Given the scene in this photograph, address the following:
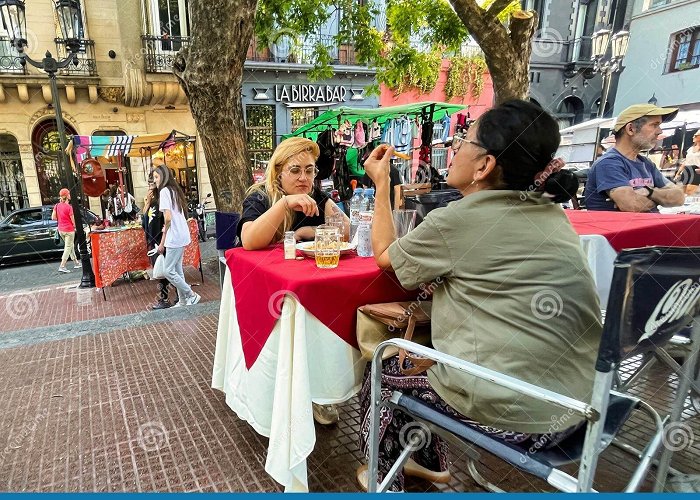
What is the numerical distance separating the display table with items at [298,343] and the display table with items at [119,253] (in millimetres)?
5100

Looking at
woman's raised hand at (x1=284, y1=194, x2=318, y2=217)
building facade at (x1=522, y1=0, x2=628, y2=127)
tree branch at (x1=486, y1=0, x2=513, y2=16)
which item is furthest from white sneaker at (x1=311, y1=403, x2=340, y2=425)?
building facade at (x1=522, y1=0, x2=628, y2=127)

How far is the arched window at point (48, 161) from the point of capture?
12977 millimetres

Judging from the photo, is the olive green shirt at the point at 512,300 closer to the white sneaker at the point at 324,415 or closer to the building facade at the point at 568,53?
the white sneaker at the point at 324,415

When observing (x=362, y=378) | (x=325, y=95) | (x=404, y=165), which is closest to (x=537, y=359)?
(x=362, y=378)

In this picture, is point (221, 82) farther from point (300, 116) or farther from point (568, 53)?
point (568, 53)

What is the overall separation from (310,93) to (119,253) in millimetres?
11299

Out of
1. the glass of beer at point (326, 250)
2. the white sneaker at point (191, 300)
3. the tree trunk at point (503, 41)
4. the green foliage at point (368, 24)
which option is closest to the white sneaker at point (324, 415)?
the glass of beer at point (326, 250)

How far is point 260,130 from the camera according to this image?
1528cm

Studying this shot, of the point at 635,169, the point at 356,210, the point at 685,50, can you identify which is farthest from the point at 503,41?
the point at 685,50

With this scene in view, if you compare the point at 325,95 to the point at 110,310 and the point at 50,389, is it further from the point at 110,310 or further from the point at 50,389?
the point at 50,389

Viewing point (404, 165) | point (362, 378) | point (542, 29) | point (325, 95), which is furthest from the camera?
point (542, 29)

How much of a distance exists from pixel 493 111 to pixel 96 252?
629 centimetres

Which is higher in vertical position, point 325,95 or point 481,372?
point 325,95

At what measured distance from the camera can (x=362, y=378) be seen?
1942 mm
